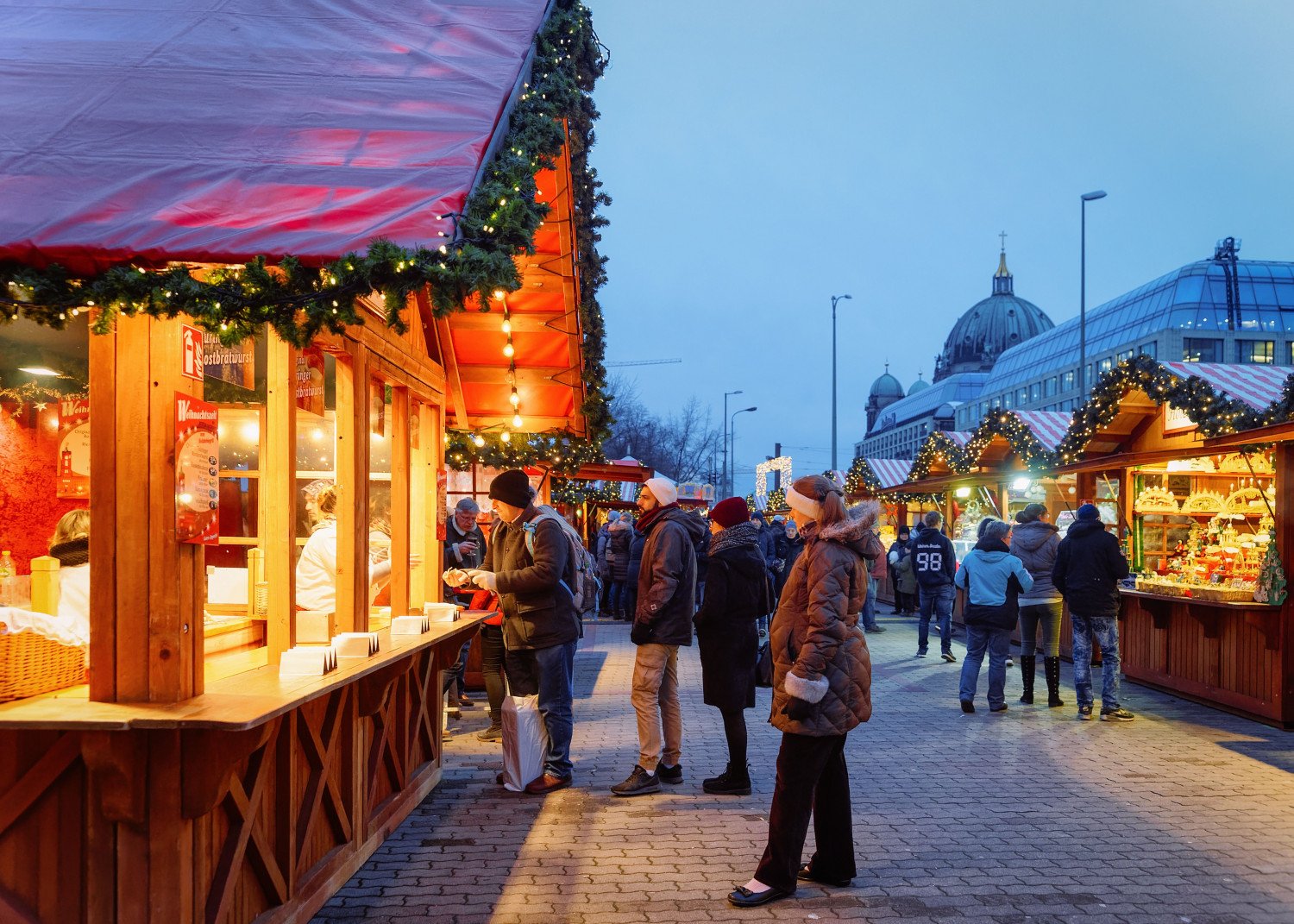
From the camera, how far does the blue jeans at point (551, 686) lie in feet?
22.7

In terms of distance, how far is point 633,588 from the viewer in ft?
57.7

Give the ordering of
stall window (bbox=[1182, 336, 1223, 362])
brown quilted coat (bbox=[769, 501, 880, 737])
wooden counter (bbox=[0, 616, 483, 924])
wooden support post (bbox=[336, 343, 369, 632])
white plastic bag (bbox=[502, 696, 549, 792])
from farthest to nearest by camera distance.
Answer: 1. stall window (bbox=[1182, 336, 1223, 362])
2. white plastic bag (bbox=[502, 696, 549, 792])
3. wooden support post (bbox=[336, 343, 369, 632])
4. brown quilted coat (bbox=[769, 501, 880, 737])
5. wooden counter (bbox=[0, 616, 483, 924])

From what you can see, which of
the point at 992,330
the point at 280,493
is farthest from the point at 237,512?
the point at 992,330

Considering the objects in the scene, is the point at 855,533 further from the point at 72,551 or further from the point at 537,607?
the point at 72,551

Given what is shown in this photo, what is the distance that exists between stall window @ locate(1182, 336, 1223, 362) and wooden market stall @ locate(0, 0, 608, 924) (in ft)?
238

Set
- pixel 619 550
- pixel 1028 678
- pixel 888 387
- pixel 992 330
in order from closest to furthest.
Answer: pixel 1028 678, pixel 619 550, pixel 992 330, pixel 888 387

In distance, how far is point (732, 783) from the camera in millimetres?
6977

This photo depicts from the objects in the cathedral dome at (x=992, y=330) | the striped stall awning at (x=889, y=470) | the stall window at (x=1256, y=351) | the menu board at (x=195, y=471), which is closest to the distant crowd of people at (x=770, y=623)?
the menu board at (x=195, y=471)

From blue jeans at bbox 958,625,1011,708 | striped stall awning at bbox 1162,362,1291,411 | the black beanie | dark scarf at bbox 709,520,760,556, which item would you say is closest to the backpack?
the black beanie

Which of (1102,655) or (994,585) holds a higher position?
(994,585)

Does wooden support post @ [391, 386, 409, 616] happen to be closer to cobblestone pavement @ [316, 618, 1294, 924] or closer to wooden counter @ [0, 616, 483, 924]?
cobblestone pavement @ [316, 618, 1294, 924]

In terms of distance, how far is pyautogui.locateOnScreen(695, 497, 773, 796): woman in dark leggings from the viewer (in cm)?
684

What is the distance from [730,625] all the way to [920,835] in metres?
1.63

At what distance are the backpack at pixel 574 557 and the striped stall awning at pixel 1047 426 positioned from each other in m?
10.9
